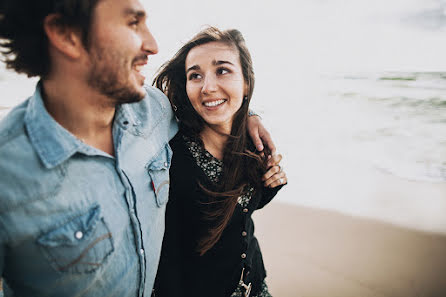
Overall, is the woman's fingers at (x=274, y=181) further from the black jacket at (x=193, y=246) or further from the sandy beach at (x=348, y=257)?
the sandy beach at (x=348, y=257)

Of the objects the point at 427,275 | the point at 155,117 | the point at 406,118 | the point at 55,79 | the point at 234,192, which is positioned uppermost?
the point at 55,79

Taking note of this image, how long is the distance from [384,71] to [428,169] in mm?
8732

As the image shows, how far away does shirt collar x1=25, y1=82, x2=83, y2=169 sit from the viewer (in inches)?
41.5

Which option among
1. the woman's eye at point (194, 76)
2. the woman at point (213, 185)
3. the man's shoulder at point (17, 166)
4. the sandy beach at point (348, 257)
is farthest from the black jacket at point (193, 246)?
the sandy beach at point (348, 257)

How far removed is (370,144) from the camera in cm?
636

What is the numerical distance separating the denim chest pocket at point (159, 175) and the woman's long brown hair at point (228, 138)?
0.99 ft

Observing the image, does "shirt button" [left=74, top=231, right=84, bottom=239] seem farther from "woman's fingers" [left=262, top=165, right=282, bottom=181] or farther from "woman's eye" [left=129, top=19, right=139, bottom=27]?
"woman's fingers" [left=262, top=165, right=282, bottom=181]

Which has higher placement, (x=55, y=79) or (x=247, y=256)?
(x=55, y=79)

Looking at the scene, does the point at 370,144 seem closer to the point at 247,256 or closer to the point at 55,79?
the point at 247,256

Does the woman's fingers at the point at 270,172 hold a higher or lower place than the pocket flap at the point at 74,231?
lower

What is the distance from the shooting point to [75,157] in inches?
46.1

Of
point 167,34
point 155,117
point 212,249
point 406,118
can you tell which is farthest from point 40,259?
point 167,34

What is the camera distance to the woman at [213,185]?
6.13 feet

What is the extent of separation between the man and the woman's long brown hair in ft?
1.71
